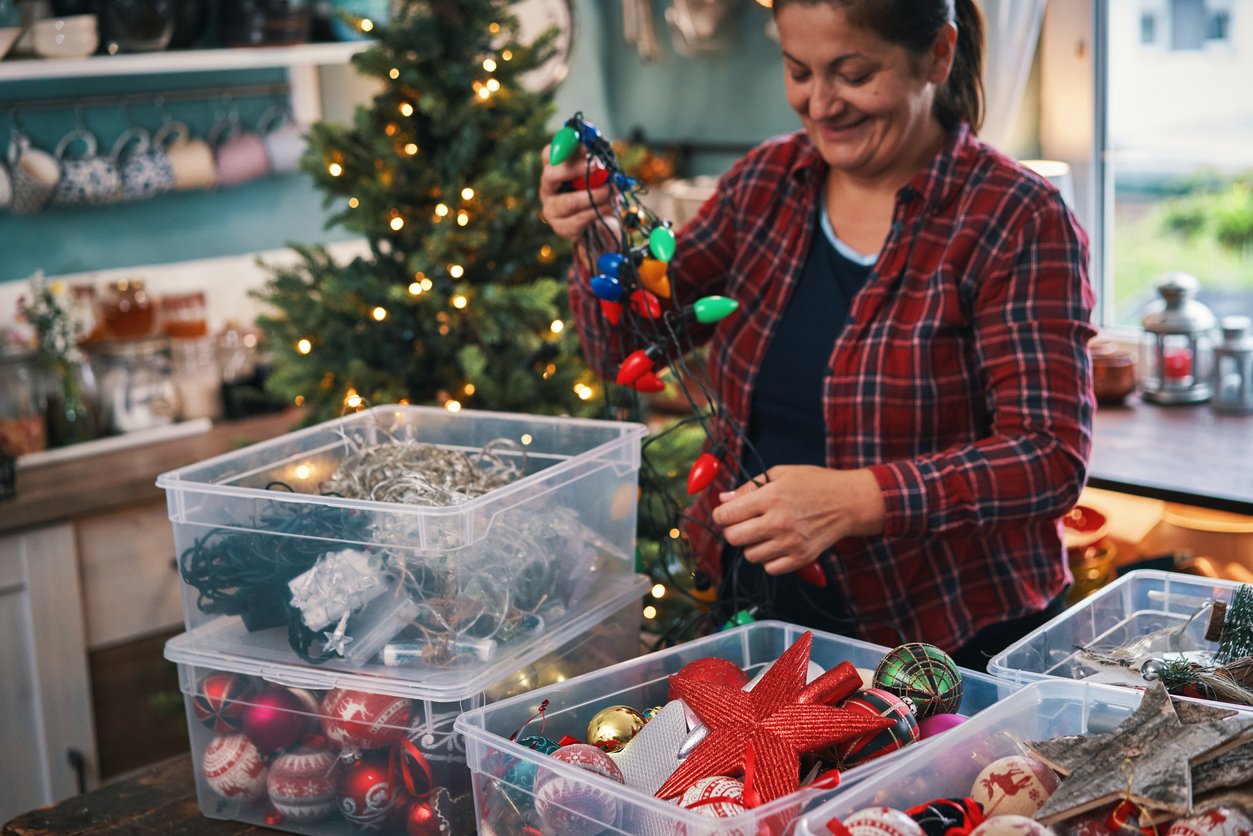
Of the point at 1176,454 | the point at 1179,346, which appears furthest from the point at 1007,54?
the point at 1176,454

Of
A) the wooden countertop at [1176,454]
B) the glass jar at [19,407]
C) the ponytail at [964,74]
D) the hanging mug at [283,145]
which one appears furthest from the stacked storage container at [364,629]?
the hanging mug at [283,145]

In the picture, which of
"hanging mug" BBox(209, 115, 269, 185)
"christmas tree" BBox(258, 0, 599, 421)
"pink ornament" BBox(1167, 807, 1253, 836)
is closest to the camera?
"pink ornament" BBox(1167, 807, 1253, 836)

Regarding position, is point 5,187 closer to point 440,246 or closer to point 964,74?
point 440,246

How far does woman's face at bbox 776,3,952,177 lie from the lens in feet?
4.40

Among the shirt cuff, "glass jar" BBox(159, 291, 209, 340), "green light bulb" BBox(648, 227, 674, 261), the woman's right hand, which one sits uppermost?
the woman's right hand

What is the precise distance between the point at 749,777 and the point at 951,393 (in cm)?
64

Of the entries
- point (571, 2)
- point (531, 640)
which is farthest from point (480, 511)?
point (571, 2)

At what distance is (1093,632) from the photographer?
1.20m

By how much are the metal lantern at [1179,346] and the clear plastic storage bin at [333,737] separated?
5.75ft

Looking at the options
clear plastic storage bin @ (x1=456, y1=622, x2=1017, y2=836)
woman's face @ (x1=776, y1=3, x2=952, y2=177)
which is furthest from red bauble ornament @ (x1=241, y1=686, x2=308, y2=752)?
woman's face @ (x1=776, y1=3, x2=952, y2=177)

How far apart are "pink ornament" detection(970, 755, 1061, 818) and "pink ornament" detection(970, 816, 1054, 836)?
0.16 ft

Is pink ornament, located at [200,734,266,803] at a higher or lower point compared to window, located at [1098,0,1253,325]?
lower

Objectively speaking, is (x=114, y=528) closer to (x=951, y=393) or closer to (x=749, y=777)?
(x=951, y=393)

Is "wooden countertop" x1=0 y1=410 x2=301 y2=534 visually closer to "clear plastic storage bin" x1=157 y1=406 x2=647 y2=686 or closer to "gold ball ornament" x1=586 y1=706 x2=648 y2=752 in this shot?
"clear plastic storage bin" x1=157 y1=406 x2=647 y2=686
